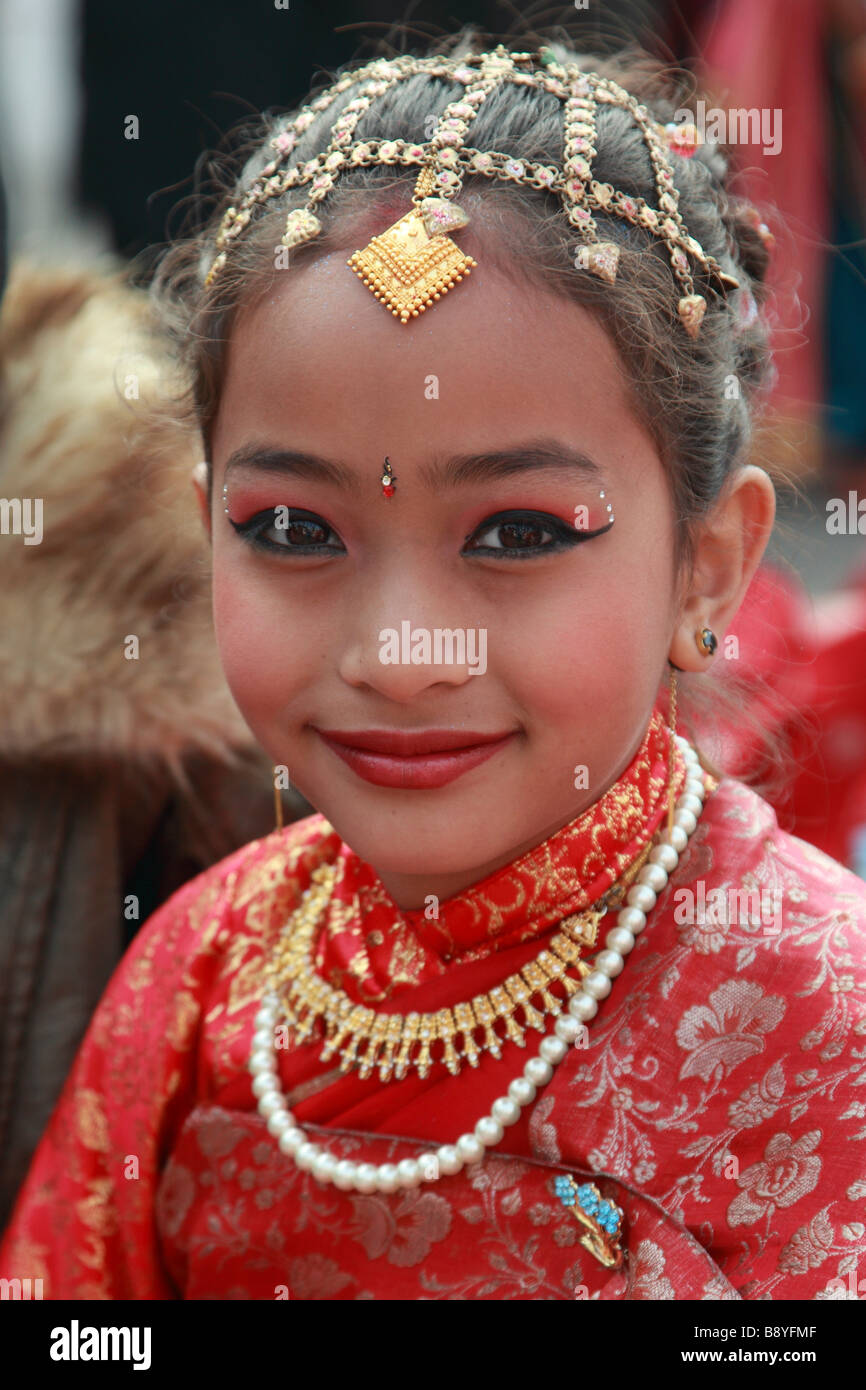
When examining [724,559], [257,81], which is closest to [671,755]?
[724,559]

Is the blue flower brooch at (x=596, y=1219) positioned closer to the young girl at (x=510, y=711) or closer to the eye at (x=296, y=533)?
the young girl at (x=510, y=711)

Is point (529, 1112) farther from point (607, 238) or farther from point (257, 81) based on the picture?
point (257, 81)

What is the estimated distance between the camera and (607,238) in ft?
3.19

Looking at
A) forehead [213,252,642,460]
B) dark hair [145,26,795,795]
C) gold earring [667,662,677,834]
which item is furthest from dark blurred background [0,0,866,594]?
forehead [213,252,642,460]

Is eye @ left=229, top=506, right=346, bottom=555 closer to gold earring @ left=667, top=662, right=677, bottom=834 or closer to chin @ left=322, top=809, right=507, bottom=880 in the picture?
chin @ left=322, top=809, right=507, bottom=880

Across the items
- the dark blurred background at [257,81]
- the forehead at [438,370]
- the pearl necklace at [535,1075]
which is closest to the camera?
the forehead at [438,370]

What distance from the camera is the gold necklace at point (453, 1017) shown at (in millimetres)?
1050

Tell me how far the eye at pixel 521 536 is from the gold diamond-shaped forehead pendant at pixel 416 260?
0.50 ft

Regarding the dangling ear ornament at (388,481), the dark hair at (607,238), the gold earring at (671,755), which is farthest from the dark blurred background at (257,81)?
the dangling ear ornament at (388,481)

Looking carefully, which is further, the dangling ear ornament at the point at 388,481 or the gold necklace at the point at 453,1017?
the gold necklace at the point at 453,1017

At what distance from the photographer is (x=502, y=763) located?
3.14 ft

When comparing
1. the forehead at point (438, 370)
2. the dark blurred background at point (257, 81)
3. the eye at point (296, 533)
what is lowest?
the eye at point (296, 533)

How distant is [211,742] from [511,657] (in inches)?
26.6
